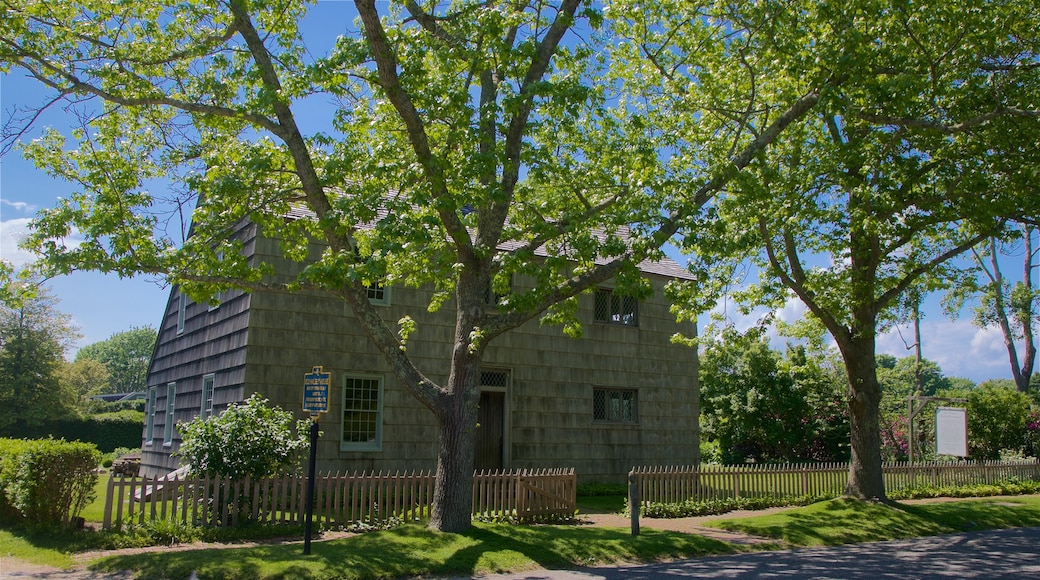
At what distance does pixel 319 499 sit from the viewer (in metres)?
12.4

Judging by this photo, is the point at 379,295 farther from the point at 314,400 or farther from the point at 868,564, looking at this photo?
the point at 868,564

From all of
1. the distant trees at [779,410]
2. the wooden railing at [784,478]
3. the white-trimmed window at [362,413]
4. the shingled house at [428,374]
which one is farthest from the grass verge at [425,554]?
the distant trees at [779,410]

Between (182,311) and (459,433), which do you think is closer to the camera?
(459,433)

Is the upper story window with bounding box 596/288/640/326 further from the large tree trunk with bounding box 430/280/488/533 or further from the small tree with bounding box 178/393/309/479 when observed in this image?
the small tree with bounding box 178/393/309/479

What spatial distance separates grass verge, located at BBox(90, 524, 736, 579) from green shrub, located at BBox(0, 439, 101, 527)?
2105 millimetres

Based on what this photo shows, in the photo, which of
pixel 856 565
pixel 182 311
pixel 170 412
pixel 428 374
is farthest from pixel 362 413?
pixel 856 565

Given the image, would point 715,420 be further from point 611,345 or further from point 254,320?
point 254,320

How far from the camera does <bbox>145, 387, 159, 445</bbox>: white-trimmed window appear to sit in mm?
21484

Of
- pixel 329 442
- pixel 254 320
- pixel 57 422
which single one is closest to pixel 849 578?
pixel 329 442

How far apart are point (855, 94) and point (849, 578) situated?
27.8 ft

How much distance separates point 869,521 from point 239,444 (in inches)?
487

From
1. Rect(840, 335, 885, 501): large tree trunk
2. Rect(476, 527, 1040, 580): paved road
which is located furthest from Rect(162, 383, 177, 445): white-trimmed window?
Rect(840, 335, 885, 501): large tree trunk

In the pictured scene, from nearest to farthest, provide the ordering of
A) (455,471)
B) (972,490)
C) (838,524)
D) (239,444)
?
(455,471)
(239,444)
(838,524)
(972,490)

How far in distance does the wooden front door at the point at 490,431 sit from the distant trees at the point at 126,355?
303ft
